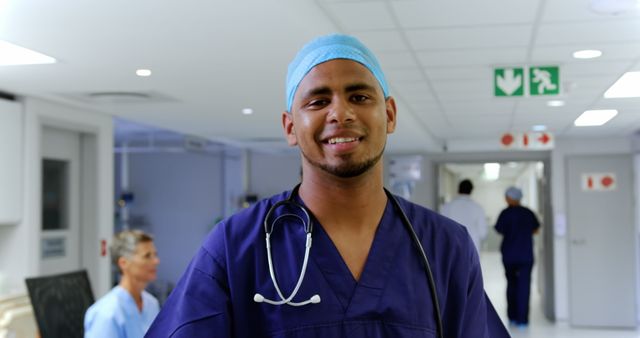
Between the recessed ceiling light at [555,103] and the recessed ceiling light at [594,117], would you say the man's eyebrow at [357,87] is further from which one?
the recessed ceiling light at [594,117]

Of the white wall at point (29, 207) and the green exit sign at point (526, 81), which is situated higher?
the green exit sign at point (526, 81)

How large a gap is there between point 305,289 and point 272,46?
10.9ft

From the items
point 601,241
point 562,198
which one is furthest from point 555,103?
point 601,241

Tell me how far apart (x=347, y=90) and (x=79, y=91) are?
495 centimetres

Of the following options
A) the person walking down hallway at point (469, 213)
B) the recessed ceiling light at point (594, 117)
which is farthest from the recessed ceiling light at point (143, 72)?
the person walking down hallway at point (469, 213)

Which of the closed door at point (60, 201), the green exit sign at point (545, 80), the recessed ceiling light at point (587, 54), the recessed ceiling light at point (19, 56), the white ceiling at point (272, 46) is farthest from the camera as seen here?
the closed door at point (60, 201)

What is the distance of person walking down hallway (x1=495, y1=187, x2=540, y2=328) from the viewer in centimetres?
932

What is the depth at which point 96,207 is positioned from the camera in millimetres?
7008

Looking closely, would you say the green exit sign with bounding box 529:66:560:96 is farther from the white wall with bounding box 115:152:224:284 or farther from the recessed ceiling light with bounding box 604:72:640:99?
the white wall with bounding box 115:152:224:284

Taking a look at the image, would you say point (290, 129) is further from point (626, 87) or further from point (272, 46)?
point (626, 87)

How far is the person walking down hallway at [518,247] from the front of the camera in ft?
30.6

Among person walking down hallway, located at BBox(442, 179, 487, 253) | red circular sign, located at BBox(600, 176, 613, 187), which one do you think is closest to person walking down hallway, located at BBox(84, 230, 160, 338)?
person walking down hallway, located at BBox(442, 179, 487, 253)

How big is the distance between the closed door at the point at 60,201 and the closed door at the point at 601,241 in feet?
19.2

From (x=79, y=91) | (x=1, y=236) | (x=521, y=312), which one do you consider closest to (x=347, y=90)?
(x=79, y=91)
